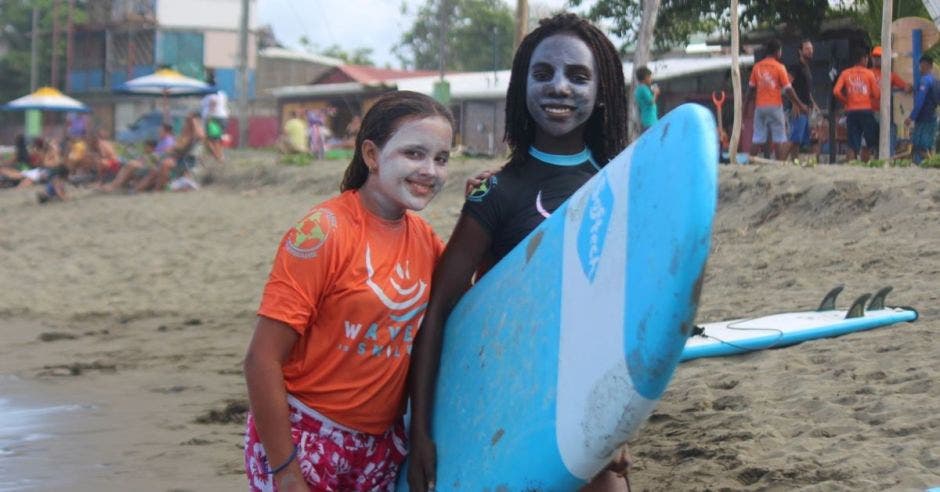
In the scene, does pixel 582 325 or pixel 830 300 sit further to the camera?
pixel 830 300

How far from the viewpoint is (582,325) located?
2340 mm

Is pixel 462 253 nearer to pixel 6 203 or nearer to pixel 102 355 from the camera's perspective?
pixel 102 355

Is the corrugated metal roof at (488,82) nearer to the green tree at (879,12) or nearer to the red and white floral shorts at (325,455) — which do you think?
the green tree at (879,12)

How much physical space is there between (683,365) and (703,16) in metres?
16.4

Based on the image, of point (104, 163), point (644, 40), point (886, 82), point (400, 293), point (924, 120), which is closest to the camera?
point (400, 293)

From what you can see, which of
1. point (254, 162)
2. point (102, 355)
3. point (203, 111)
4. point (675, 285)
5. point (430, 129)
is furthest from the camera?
point (203, 111)

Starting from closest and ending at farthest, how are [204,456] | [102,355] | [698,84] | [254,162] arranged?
[204,456]
[102,355]
[254,162]
[698,84]

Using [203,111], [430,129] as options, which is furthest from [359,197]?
[203,111]

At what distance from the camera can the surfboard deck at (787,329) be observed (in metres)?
5.25

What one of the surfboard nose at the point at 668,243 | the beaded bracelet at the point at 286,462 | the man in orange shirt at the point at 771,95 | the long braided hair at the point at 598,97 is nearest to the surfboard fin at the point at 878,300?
the long braided hair at the point at 598,97

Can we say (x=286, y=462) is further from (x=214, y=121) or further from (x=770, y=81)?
(x=214, y=121)

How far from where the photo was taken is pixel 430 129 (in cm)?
A: 261

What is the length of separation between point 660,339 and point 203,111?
17.6 meters

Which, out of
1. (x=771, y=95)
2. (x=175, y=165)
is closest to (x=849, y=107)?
(x=771, y=95)
